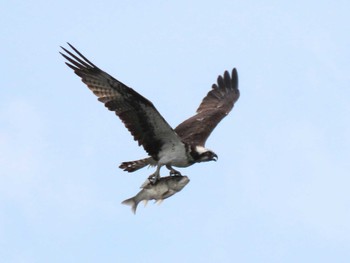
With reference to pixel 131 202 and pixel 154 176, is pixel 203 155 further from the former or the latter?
pixel 131 202

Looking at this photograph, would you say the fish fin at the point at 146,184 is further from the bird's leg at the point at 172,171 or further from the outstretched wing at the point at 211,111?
the outstretched wing at the point at 211,111

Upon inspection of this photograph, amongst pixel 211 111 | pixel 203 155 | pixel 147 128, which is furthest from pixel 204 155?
pixel 211 111

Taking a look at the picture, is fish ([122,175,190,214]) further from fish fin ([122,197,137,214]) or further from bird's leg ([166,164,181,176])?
bird's leg ([166,164,181,176])

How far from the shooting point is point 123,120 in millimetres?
16766

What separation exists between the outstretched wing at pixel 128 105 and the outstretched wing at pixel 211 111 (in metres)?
1.10

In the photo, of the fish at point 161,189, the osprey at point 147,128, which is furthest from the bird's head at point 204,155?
the fish at point 161,189

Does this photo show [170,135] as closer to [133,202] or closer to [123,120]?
[123,120]

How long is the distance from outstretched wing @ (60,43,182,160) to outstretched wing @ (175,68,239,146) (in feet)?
3.62

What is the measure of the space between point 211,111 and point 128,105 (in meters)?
4.47

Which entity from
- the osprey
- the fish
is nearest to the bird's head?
the osprey

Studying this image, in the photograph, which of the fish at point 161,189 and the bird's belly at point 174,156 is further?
the bird's belly at point 174,156

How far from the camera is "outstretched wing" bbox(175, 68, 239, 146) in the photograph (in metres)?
18.7

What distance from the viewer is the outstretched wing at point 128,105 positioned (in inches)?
638

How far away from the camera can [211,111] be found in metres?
20.8
